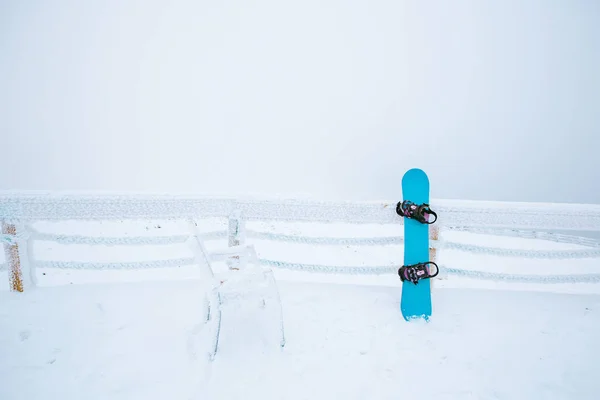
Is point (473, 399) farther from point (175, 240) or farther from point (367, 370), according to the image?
point (175, 240)

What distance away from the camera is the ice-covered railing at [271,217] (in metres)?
3.57

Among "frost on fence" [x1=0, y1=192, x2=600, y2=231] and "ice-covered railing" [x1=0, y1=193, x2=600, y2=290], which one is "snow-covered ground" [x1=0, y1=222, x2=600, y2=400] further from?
"frost on fence" [x1=0, y1=192, x2=600, y2=231]

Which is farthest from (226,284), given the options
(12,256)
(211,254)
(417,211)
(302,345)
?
(12,256)

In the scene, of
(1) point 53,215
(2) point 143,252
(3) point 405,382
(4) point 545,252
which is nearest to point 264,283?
(3) point 405,382

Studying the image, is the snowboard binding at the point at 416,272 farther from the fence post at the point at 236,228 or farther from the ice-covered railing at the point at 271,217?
the fence post at the point at 236,228

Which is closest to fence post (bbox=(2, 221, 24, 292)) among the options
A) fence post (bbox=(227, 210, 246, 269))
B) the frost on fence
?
the frost on fence

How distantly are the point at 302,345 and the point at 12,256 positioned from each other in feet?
12.6

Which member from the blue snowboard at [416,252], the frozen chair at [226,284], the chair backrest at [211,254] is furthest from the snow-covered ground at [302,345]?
A: the chair backrest at [211,254]

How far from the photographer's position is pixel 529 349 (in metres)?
2.79

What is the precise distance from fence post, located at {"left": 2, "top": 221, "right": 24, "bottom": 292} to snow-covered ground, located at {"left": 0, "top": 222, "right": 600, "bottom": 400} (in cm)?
17

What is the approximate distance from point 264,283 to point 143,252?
5911 mm

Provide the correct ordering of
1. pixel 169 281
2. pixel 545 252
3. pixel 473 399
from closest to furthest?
pixel 473 399, pixel 545 252, pixel 169 281

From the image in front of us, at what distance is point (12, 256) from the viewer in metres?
3.60

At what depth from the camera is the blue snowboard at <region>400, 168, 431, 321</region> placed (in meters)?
3.24
